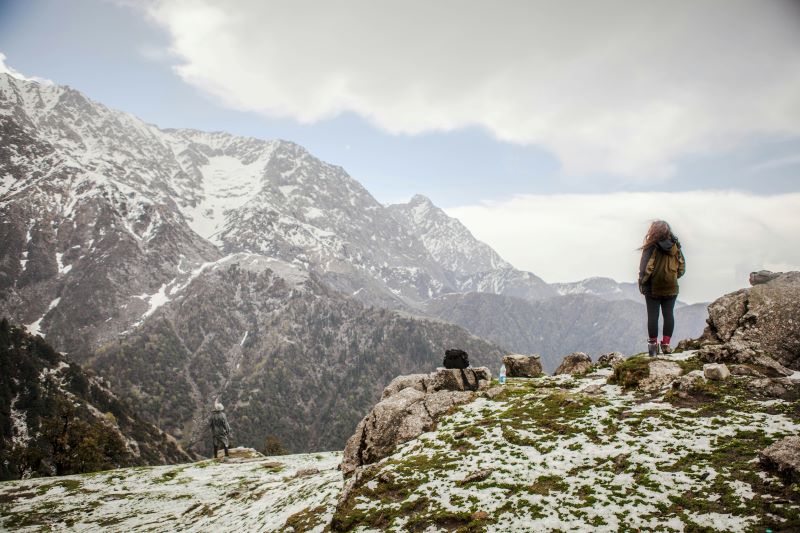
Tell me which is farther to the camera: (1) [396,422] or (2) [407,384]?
(2) [407,384]

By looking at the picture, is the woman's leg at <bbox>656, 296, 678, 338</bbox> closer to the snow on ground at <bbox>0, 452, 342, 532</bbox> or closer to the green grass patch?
the green grass patch

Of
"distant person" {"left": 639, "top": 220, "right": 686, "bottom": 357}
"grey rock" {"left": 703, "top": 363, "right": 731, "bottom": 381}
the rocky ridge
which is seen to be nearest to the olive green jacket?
"distant person" {"left": 639, "top": 220, "right": 686, "bottom": 357}

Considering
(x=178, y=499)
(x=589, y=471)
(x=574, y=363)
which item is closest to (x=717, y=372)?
(x=589, y=471)

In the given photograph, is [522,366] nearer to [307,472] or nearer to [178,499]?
[307,472]

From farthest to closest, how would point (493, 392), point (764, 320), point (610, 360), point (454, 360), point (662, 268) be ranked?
point (610, 360) < point (454, 360) < point (493, 392) < point (764, 320) < point (662, 268)

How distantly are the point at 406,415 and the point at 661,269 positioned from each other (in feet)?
53.7

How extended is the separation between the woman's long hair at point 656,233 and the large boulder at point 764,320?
6794mm

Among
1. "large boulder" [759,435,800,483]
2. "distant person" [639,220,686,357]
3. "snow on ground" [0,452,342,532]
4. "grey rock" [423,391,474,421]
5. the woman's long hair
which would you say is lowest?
"snow on ground" [0,452,342,532]

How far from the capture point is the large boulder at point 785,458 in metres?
12.9

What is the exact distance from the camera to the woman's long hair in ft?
73.2

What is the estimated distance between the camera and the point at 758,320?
78.0ft

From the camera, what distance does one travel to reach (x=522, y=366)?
37969 mm

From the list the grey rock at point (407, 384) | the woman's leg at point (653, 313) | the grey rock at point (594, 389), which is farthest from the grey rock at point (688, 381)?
the grey rock at point (407, 384)

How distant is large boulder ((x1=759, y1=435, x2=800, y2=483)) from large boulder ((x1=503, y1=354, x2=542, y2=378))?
77.1 ft
